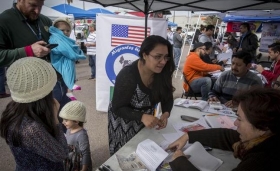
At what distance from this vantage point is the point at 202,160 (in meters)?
1.24

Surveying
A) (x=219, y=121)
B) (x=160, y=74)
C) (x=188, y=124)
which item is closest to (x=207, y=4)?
(x=160, y=74)

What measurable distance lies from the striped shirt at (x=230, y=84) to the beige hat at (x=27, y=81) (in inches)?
90.5

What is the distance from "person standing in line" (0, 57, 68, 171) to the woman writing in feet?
1.88

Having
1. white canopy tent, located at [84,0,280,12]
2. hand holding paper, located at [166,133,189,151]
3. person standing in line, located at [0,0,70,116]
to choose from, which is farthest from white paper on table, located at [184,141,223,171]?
white canopy tent, located at [84,0,280,12]

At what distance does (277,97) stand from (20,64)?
1.22m

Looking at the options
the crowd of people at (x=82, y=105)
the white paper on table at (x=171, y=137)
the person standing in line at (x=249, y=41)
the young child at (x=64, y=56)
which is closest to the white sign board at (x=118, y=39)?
the crowd of people at (x=82, y=105)

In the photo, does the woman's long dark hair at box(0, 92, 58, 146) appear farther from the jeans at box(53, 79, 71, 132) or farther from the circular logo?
the circular logo

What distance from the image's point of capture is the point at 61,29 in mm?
2217

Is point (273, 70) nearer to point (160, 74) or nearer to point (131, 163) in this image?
point (160, 74)

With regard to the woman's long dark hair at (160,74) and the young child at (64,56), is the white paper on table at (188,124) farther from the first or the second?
the young child at (64,56)

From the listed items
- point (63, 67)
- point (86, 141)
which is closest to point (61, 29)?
point (63, 67)

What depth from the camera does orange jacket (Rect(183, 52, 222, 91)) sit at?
4.02m

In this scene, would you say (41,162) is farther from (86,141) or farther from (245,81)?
(245,81)

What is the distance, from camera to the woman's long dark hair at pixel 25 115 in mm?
991
